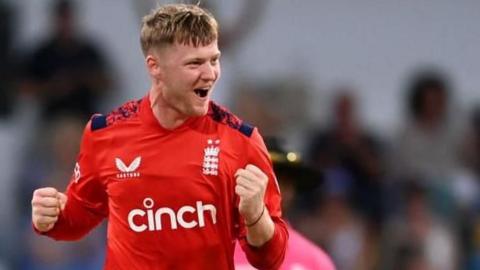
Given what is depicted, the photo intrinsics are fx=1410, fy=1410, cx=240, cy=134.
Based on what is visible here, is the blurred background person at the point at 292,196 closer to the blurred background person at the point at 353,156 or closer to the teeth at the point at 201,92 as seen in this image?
the teeth at the point at 201,92

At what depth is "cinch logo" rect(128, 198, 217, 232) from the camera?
3891 millimetres

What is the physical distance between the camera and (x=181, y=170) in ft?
12.8

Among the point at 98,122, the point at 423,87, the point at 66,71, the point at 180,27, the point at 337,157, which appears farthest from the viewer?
the point at 423,87

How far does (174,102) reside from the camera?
3947 millimetres

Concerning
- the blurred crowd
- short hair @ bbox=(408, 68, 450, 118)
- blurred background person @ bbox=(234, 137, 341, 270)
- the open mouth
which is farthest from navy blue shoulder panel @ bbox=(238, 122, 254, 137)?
short hair @ bbox=(408, 68, 450, 118)

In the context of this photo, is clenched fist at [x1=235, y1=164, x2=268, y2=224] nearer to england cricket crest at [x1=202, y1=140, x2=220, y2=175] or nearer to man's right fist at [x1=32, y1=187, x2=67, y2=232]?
england cricket crest at [x1=202, y1=140, x2=220, y2=175]

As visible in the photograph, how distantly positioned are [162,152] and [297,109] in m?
4.78

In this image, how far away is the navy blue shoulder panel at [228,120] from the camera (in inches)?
155

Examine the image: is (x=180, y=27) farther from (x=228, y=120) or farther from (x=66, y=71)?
(x=66, y=71)

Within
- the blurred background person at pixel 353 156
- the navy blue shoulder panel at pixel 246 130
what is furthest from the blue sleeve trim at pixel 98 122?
the blurred background person at pixel 353 156

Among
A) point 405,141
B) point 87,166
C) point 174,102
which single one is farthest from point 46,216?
point 405,141

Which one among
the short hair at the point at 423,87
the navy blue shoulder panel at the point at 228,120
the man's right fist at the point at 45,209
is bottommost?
the man's right fist at the point at 45,209

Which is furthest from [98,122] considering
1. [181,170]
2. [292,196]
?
[292,196]

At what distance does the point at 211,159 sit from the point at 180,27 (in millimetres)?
377
